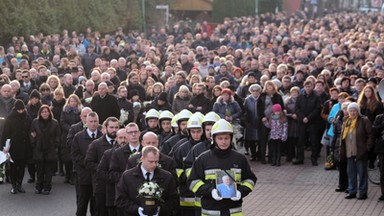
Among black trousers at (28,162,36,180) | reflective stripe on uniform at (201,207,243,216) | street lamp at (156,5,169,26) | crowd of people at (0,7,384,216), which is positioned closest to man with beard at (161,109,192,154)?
crowd of people at (0,7,384,216)

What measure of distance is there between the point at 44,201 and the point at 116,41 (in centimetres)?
2202

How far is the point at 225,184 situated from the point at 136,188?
106cm

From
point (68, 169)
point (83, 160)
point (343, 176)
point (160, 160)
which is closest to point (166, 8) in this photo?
point (68, 169)

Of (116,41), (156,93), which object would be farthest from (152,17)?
(156,93)

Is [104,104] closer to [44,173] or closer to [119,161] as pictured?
[44,173]

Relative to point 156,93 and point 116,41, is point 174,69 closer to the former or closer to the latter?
point 156,93

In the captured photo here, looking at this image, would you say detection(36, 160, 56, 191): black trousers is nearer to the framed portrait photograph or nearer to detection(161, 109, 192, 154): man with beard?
detection(161, 109, 192, 154): man with beard

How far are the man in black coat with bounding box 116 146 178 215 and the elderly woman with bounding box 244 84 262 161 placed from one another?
9.85m

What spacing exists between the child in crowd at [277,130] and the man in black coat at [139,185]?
945cm

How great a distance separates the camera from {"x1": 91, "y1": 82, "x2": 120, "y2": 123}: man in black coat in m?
20.9

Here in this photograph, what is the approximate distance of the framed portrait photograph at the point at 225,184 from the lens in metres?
11.6

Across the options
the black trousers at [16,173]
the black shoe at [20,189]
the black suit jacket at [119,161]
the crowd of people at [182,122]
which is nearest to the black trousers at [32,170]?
the crowd of people at [182,122]

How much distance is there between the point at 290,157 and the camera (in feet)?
71.9

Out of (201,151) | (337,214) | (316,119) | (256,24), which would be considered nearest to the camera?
(201,151)
